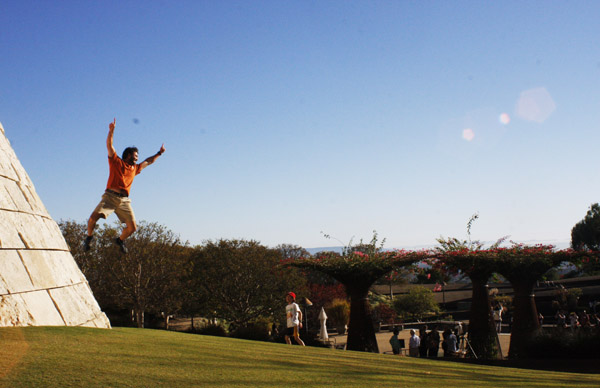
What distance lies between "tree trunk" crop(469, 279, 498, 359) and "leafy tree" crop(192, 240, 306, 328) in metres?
18.0

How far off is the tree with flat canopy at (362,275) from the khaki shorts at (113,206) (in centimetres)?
1142

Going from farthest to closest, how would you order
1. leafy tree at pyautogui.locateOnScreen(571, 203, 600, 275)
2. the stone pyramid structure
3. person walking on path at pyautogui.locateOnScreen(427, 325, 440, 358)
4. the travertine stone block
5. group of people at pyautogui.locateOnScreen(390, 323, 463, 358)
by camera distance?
leafy tree at pyautogui.locateOnScreen(571, 203, 600, 275) < person walking on path at pyautogui.locateOnScreen(427, 325, 440, 358) < group of people at pyautogui.locateOnScreen(390, 323, 463, 358) < the travertine stone block < the stone pyramid structure

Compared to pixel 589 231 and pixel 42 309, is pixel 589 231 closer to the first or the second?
pixel 589 231

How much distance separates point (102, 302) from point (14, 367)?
32.6 m

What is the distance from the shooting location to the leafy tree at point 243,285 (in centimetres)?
3446

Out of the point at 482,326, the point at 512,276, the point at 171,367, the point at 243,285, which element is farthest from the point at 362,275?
the point at 243,285

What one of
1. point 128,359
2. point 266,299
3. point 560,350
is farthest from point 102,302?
point 128,359

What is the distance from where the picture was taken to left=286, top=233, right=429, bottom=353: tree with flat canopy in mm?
18359

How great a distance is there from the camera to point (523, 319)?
17797 millimetres

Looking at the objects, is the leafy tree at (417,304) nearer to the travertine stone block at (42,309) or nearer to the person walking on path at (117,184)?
the person walking on path at (117,184)

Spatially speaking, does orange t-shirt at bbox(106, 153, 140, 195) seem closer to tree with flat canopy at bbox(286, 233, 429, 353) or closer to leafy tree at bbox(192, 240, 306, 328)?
tree with flat canopy at bbox(286, 233, 429, 353)

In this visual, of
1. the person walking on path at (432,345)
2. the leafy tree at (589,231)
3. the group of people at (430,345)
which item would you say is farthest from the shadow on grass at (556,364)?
the leafy tree at (589,231)

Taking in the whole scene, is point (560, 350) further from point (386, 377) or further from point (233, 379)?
point (233, 379)

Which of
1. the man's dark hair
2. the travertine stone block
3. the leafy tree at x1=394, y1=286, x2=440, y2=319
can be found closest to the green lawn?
the travertine stone block
